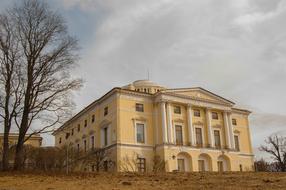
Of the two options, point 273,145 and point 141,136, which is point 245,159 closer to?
A: point 273,145

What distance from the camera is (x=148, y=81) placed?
66.0 metres

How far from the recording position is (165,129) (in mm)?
54875

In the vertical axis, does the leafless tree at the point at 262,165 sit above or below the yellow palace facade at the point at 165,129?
below

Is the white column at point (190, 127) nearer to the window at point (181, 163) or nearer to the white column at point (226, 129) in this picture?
the window at point (181, 163)

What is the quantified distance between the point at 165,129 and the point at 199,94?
→ 26.7ft

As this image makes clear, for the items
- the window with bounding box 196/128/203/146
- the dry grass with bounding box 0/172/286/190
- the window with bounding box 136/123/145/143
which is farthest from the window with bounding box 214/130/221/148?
the dry grass with bounding box 0/172/286/190

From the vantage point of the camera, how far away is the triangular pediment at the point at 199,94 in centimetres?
5770

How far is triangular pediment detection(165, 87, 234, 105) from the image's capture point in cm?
5770

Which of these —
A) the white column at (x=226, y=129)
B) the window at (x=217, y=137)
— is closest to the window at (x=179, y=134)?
the window at (x=217, y=137)

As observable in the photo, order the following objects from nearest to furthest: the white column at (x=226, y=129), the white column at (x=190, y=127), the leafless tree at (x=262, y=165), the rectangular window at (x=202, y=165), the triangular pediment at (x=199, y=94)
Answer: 1. the white column at (x=190, y=127)
2. the rectangular window at (x=202, y=165)
3. the triangular pediment at (x=199, y=94)
4. the white column at (x=226, y=129)
5. the leafless tree at (x=262, y=165)

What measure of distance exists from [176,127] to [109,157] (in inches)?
375

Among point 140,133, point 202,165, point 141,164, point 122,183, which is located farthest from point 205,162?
point 122,183

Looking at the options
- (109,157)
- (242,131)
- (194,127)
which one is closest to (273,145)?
(242,131)

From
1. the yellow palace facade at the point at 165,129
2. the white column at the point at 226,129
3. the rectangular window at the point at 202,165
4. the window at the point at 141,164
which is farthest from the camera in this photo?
the white column at the point at 226,129
